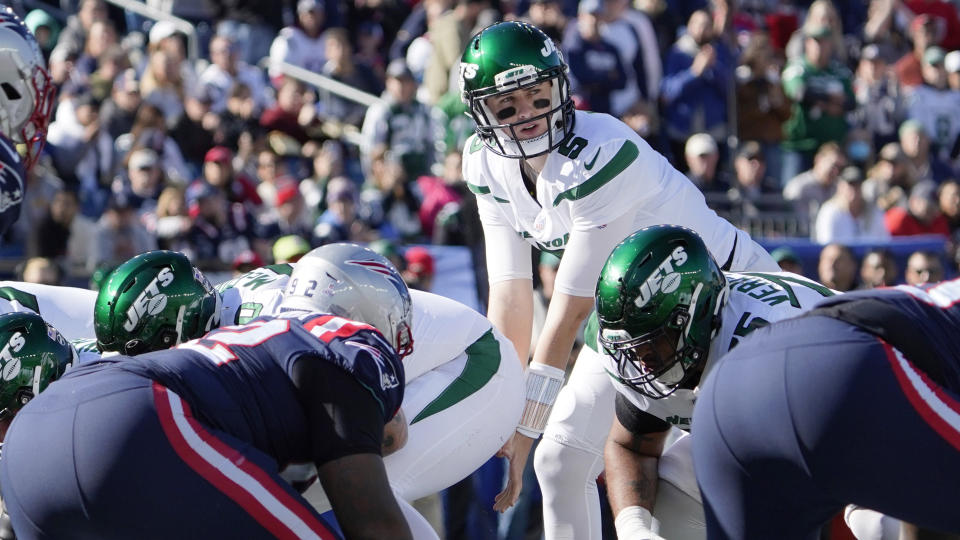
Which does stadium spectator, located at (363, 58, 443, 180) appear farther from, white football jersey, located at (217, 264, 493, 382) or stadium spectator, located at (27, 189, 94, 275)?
white football jersey, located at (217, 264, 493, 382)

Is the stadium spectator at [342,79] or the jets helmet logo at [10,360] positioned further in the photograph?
the stadium spectator at [342,79]

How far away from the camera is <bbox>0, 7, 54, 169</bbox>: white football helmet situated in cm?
580


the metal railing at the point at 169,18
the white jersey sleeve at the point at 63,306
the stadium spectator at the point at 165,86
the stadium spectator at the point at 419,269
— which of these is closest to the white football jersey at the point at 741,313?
the white jersey sleeve at the point at 63,306

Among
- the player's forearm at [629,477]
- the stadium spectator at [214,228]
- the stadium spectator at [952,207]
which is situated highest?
the player's forearm at [629,477]

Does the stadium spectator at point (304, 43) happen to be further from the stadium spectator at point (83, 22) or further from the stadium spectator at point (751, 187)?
the stadium spectator at point (751, 187)

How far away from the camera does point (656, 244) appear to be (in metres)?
4.01

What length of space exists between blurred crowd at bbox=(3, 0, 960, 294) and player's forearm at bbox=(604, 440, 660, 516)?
14.6 feet

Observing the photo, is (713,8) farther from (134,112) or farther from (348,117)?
(134,112)

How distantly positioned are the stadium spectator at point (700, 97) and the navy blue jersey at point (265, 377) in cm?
867

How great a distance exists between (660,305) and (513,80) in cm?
144

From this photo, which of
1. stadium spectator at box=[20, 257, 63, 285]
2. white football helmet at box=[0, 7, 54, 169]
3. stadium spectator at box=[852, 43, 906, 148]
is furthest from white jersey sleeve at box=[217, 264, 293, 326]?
stadium spectator at box=[852, 43, 906, 148]

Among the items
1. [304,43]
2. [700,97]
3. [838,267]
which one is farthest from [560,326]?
[304,43]

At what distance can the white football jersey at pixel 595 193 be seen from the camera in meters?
5.11

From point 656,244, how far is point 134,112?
282 inches
